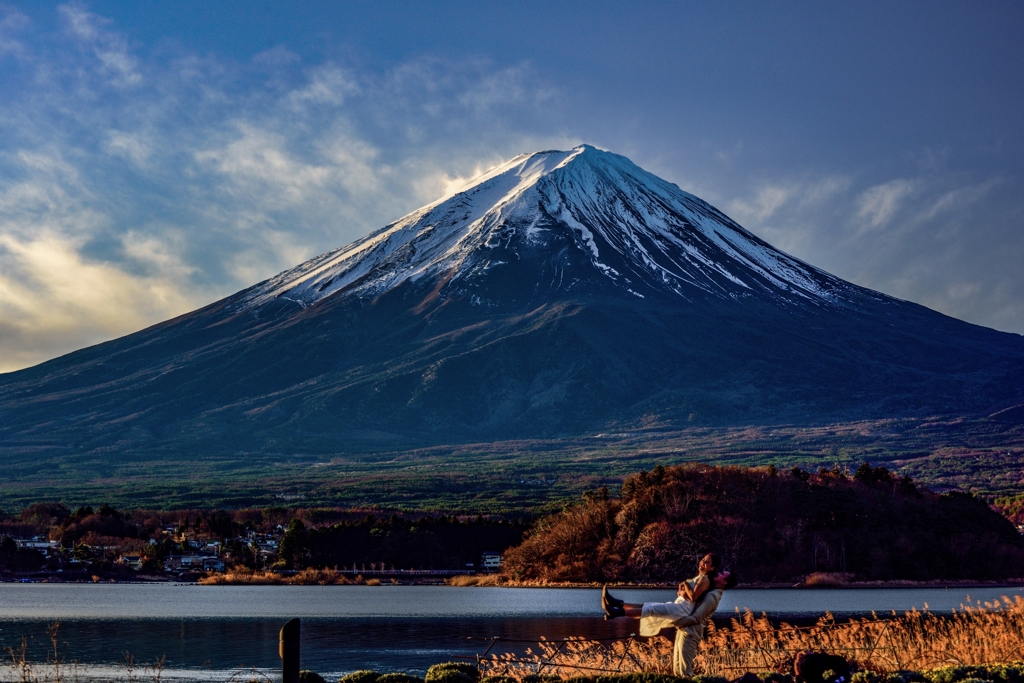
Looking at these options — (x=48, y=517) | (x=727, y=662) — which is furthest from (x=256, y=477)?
(x=727, y=662)

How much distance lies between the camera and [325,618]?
42562 mm

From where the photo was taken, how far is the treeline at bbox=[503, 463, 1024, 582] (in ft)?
214

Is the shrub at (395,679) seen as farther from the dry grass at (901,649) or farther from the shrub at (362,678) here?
the dry grass at (901,649)

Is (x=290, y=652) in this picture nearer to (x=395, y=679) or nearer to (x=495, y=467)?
(x=395, y=679)

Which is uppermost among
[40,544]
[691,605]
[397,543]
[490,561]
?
[40,544]

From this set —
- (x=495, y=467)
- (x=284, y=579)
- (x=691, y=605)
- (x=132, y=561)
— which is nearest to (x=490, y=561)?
(x=284, y=579)

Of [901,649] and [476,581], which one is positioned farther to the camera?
[476,581]

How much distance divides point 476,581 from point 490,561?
8.04m

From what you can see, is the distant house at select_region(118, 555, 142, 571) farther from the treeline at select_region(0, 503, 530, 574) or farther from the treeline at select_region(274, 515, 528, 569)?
the treeline at select_region(274, 515, 528, 569)

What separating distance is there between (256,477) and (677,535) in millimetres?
91630

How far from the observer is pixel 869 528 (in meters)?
66.9

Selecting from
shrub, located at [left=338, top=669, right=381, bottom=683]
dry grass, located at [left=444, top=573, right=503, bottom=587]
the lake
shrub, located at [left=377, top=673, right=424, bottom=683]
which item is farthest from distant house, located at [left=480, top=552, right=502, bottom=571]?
shrub, located at [left=377, top=673, right=424, bottom=683]

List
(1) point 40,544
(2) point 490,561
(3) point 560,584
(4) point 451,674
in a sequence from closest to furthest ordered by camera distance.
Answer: (4) point 451,674 → (3) point 560,584 → (2) point 490,561 → (1) point 40,544

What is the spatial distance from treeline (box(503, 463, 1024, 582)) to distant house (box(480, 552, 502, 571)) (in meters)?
5.92
